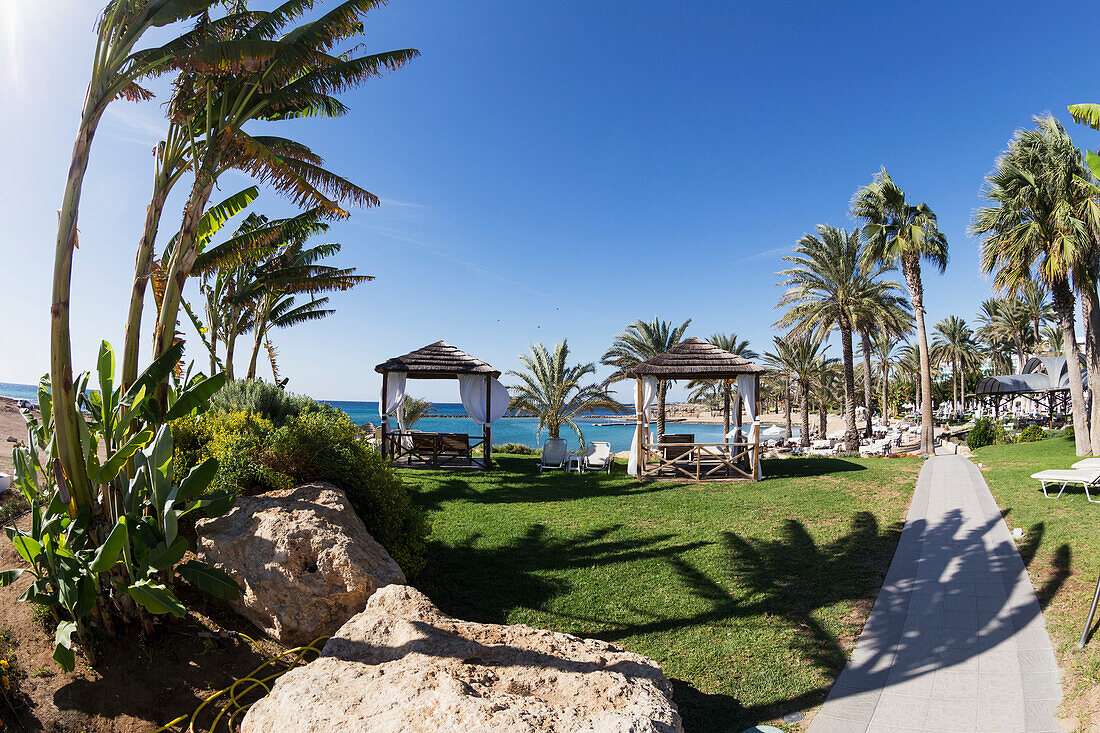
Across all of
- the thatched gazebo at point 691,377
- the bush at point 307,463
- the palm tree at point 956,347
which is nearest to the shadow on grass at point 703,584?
the bush at point 307,463

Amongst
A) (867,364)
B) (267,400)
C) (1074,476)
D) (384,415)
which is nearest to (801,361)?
(867,364)

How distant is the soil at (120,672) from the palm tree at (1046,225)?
1980 centimetres

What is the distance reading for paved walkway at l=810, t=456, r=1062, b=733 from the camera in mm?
3654

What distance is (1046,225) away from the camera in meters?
15.6

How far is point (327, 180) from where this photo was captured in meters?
6.26

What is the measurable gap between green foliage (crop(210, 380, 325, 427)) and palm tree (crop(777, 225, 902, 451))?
20.9 meters

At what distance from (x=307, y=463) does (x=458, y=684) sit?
13.3 feet

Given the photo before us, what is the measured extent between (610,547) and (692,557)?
1.22 meters

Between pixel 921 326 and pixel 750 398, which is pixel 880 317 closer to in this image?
pixel 921 326

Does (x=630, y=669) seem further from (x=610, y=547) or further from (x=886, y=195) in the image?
(x=886, y=195)

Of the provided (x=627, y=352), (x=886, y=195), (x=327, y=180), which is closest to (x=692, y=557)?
(x=327, y=180)

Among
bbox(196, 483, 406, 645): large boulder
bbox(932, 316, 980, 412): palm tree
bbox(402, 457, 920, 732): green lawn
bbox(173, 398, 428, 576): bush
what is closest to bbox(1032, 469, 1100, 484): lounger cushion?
bbox(402, 457, 920, 732): green lawn

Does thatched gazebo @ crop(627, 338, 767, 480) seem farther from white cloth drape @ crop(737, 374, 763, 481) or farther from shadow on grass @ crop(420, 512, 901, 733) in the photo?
shadow on grass @ crop(420, 512, 901, 733)

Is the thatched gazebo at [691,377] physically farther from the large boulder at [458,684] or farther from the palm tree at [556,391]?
the large boulder at [458,684]
